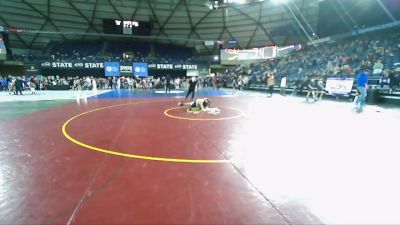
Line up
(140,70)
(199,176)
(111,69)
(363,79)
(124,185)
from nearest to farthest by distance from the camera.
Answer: (124,185), (199,176), (363,79), (111,69), (140,70)

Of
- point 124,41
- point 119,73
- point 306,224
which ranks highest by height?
point 124,41

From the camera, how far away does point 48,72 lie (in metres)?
35.1

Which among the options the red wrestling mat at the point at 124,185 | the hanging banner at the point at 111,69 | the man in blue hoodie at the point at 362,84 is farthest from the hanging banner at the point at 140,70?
the red wrestling mat at the point at 124,185

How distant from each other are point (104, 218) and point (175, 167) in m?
1.50

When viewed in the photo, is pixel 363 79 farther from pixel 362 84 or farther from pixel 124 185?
pixel 124 185

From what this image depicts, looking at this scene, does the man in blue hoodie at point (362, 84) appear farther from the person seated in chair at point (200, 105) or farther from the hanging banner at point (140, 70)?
the hanging banner at point (140, 70)

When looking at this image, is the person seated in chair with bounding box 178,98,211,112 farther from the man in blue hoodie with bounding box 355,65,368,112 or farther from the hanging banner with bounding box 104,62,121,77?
the hanging banner with bounding box 104,62,121,77

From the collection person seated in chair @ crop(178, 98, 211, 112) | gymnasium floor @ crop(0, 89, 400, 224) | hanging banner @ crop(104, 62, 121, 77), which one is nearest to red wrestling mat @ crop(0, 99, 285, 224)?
gymnasium floor @ crop(0, 89, 400, 224)

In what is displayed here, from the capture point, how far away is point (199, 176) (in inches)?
137

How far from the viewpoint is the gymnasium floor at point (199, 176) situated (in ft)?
8.34

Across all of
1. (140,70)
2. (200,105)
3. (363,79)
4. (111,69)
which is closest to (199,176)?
(200,105)

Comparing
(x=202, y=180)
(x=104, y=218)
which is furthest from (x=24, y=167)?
(x=202, y=180)

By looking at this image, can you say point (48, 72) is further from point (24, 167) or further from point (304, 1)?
point (24, 167)

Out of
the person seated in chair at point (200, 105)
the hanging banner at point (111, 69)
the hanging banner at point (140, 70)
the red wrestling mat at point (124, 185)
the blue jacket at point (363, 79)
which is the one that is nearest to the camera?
the red wrestling mat at point (124, 185)
